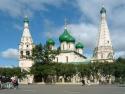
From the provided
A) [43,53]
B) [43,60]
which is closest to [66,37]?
[43,60]

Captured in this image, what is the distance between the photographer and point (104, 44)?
358ft

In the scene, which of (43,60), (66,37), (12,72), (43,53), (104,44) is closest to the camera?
(43,53)

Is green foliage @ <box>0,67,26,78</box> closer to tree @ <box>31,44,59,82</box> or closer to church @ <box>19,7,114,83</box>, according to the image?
church @ <box>19,7,114,83</box>

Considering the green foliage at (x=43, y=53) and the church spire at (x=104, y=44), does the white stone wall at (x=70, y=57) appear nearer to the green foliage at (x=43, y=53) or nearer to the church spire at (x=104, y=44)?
the church spire at (x=104, y=44)

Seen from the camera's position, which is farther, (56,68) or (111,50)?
(111,50)

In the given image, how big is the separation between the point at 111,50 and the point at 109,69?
2011cm

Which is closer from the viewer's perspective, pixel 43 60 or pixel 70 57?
pixel 43 60

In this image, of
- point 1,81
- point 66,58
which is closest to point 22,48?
point 66,58

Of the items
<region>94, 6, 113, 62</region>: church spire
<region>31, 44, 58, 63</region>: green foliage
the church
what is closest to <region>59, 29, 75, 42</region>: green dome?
the church

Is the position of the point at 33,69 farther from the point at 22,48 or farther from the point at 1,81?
the point at 1,81

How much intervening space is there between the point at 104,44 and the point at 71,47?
1169 cm

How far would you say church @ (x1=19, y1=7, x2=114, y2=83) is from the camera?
110m

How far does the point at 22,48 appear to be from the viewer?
390 feet

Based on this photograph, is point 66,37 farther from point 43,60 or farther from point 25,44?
point 43,60
